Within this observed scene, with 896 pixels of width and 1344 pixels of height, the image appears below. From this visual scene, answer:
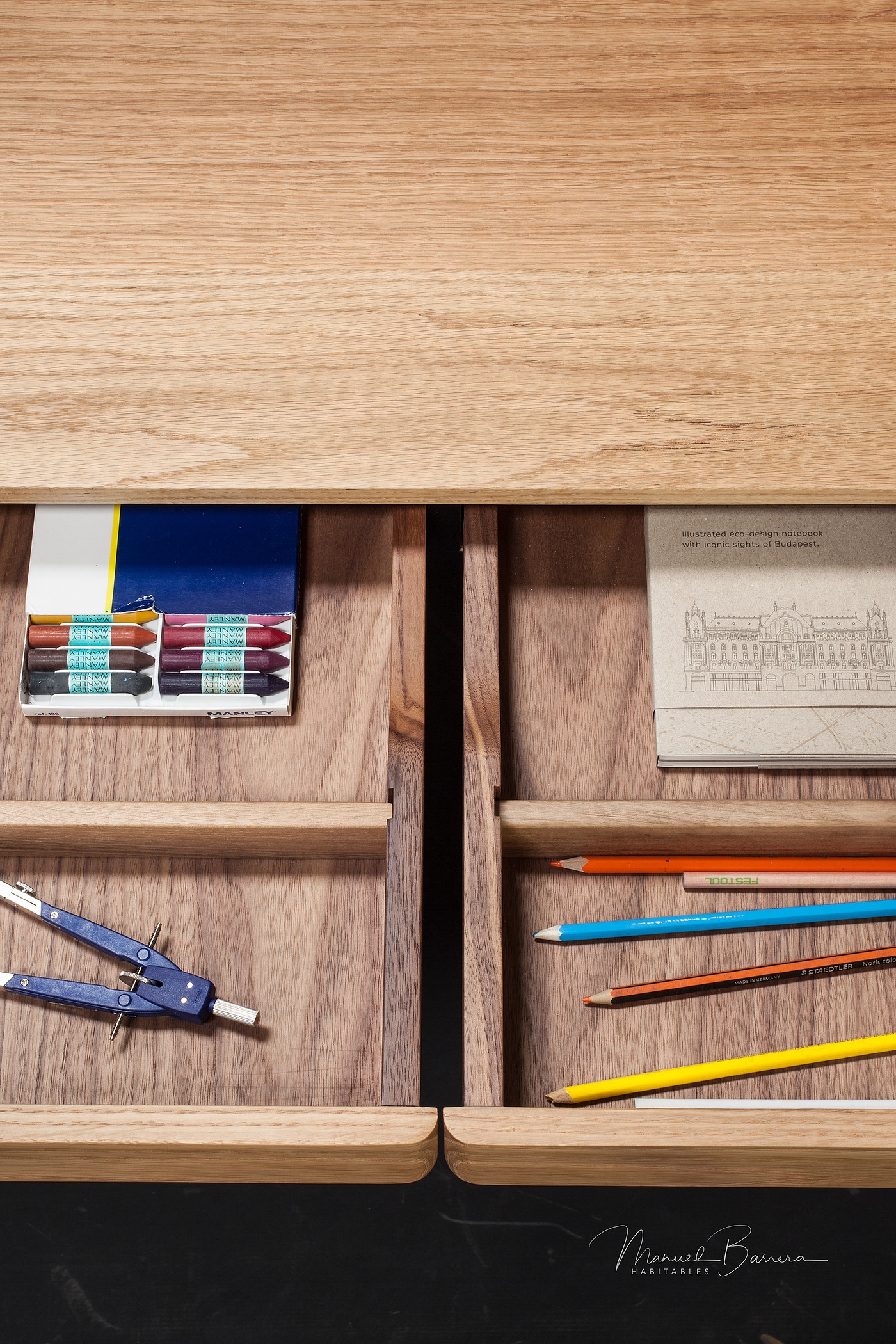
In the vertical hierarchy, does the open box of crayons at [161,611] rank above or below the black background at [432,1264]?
above

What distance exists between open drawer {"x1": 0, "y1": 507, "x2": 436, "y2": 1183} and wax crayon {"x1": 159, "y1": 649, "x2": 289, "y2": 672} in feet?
0.11

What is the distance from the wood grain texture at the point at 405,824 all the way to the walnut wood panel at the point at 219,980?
0.15 feet

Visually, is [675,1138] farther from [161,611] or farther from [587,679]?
[161,611]

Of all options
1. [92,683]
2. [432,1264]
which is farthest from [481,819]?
[432,1264]

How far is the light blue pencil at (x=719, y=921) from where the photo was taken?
586 mm

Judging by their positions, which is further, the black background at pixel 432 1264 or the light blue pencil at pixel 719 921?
the black background at pixel 432 1264

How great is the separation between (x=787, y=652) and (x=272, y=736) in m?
0.34

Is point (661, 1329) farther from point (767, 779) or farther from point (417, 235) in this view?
point (417, 235)

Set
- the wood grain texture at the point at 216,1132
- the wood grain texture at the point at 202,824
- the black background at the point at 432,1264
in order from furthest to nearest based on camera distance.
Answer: the black background at the point at 432,1264 < the wood grain texture at the point at 202,824 < the wood grain texture at the point at 216,1132

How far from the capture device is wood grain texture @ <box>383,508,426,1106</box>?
494 millimetres

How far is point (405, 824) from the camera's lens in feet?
1.77

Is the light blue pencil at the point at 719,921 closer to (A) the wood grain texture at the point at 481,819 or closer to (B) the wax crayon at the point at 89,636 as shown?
(A) the wood grain texture at the point at 481,819

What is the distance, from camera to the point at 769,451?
0.51 m
